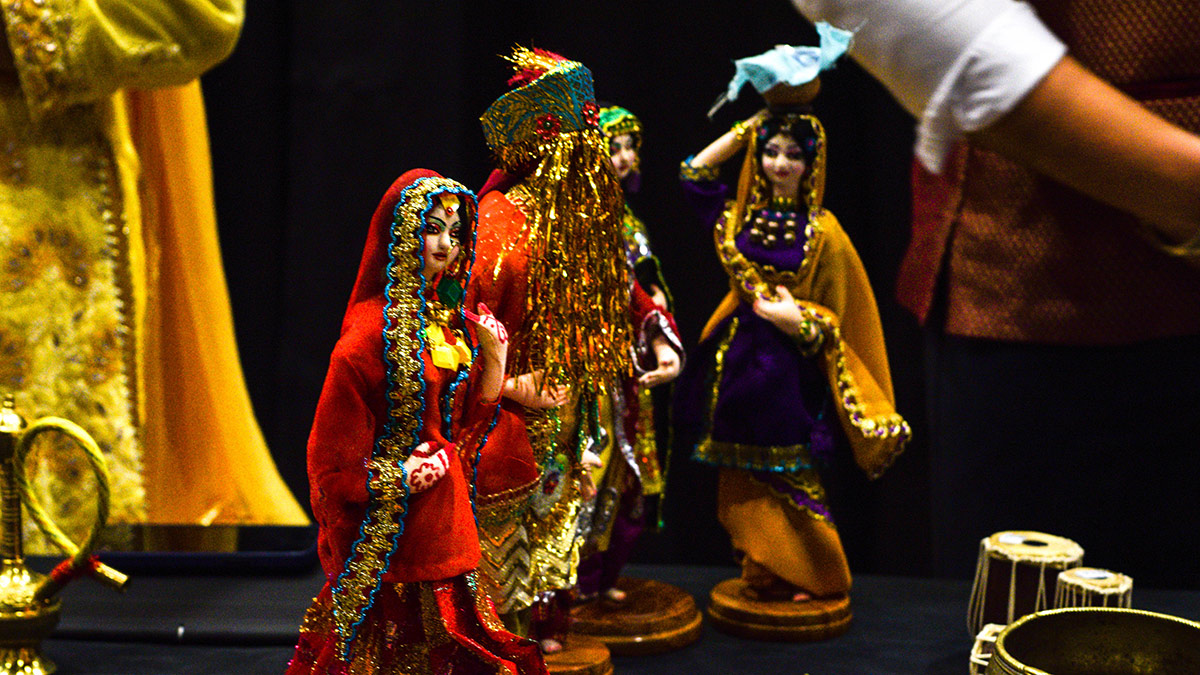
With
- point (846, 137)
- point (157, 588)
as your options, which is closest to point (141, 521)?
point (157, 588)

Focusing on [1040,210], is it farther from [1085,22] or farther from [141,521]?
[141,521]

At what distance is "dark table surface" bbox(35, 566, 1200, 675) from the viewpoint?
1932 millimetres

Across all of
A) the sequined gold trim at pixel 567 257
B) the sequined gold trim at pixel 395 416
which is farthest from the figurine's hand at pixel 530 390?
the sequined gold trim at pixel 395 416

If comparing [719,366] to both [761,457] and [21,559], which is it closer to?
[761,457]

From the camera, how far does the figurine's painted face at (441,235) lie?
1.49 m

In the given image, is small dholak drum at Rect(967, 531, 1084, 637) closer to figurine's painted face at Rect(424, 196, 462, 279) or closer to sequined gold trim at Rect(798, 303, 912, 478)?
sequined gold trim at Rect(798, 303, 912, 478)

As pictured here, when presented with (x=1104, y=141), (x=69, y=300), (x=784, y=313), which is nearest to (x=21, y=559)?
(x=69, y=300)

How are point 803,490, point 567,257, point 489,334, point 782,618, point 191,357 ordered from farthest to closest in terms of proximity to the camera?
point 191,357
point 803,490
point 782,618
point 567,257
point 489,334

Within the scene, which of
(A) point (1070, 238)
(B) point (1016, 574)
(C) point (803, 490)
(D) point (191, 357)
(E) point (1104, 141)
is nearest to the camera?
(E) point (1104, 141)

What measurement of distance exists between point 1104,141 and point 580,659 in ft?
4.49

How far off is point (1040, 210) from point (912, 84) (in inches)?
48.8

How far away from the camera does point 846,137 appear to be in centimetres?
282

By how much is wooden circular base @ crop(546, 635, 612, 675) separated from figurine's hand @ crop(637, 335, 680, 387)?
459mm

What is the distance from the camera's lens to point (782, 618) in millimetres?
2139
